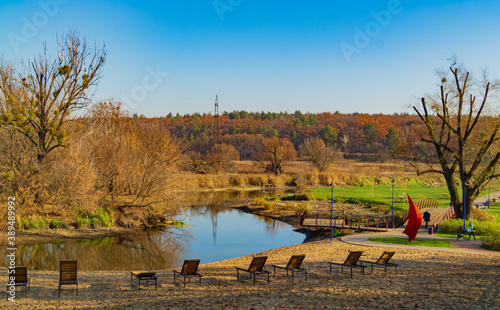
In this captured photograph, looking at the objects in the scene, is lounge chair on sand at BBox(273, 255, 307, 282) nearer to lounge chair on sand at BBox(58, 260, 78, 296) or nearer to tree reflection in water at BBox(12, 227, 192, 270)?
lounge chair on sand at BBox(58, 260, 78, 296)

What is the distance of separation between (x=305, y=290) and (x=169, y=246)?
47.3 ft

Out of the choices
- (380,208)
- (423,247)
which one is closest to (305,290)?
(423,247)

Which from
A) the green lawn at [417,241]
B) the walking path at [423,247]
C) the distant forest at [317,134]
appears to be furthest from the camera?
the distant forest at [317,134]

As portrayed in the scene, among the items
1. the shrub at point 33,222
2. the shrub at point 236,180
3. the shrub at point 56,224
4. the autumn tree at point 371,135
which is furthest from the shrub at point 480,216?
the autumn tree at point 371,135

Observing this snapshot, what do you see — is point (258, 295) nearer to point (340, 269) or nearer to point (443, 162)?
point (340, 269)

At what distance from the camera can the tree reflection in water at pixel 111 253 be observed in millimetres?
20391

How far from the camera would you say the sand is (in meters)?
10.9

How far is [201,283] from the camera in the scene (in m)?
14.3

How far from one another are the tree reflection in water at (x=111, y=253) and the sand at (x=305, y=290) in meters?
3.93

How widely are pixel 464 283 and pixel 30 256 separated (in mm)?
20029

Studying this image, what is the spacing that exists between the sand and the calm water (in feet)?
14.5

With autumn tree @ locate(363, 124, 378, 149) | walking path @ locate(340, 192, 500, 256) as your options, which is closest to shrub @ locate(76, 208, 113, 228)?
walking path @ locate(340, 192, 500, 256)

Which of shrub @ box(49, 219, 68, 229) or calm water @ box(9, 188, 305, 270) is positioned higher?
shrub @ box(49, 219, 68, 229)

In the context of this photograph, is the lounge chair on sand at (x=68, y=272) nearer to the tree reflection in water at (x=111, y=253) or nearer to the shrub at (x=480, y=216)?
the tree reflection in water at (x=111, y=253)
